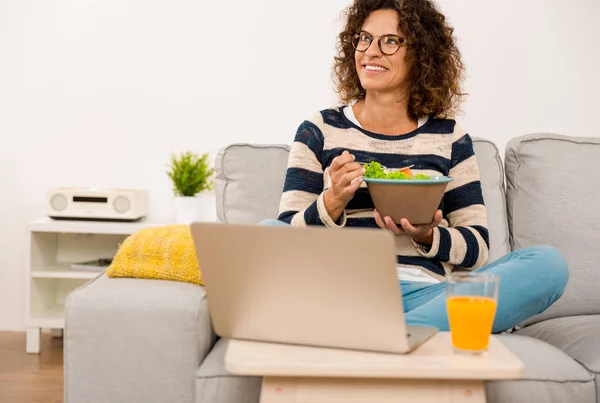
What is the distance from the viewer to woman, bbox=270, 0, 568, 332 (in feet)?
6.31

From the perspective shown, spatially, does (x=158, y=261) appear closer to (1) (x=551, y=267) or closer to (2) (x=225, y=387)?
(2) (x=225, y=387)

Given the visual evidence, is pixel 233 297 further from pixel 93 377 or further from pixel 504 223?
pixel 504 223

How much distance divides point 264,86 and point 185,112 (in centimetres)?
36

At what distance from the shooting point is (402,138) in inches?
82.9

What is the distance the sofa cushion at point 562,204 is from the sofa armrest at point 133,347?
1034 mm

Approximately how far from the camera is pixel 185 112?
3412mm

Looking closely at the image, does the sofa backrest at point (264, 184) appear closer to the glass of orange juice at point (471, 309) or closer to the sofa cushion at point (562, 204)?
the sofa cushion at point (562, 204)

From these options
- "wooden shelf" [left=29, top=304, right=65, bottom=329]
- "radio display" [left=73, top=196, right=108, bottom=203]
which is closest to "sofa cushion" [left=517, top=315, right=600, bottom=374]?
"radio display" [left=73, top=196, right=108, bottom=203]

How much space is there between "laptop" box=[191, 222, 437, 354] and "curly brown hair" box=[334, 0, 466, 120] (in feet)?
3.58

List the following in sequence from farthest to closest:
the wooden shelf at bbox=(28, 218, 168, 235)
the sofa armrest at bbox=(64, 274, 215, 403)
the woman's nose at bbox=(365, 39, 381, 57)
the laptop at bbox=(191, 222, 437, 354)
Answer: the wooden shelf at bbox=(28, 218, 168, 235)
the woman's nose at bbox=(365, 39, 381, 57)
the sofa armrest at bbox=(64, 274, 215, 403)
the laptop at bbox=(191, 222, 437, 354)

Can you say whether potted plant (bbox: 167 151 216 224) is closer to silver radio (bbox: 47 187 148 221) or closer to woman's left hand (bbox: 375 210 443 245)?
silver radio (bbox: 47 187 148 221)

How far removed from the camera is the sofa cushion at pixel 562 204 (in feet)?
7.25

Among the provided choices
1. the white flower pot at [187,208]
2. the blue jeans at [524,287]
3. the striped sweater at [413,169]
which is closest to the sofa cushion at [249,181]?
the striped sweater at [413,169]

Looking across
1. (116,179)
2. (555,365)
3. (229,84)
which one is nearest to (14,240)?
(116,179)
